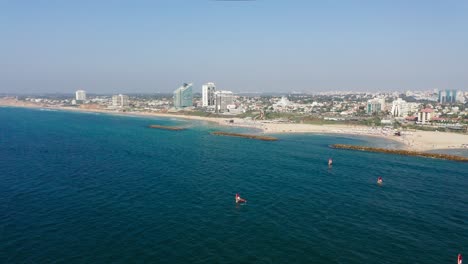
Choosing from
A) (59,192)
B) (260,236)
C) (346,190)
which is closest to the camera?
(260,236)

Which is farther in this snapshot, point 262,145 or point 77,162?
point 262,145

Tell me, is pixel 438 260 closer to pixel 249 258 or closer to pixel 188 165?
pixel 249 258

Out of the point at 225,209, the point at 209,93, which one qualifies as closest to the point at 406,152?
the point at 225,209

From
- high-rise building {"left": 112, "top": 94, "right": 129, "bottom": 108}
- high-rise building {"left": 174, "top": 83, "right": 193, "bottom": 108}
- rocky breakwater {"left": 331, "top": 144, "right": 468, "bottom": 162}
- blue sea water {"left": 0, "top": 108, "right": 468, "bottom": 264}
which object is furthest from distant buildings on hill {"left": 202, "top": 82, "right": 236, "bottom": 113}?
blue sea water {"left": 0, "top": 108, "right": 468, "bottom": 264}

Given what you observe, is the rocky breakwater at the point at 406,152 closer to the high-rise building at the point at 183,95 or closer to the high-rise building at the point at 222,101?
the high-rise building at the point at 222,101

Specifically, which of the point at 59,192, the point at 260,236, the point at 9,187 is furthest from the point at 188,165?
the point at 260,236

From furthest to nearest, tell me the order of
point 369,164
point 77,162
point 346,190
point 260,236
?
point 369,164 → point 77,162 → point 346,190 → point 260,236

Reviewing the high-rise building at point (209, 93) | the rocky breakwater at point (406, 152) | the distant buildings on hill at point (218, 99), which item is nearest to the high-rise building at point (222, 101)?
the distant buildings on hill at point (218, 99)
